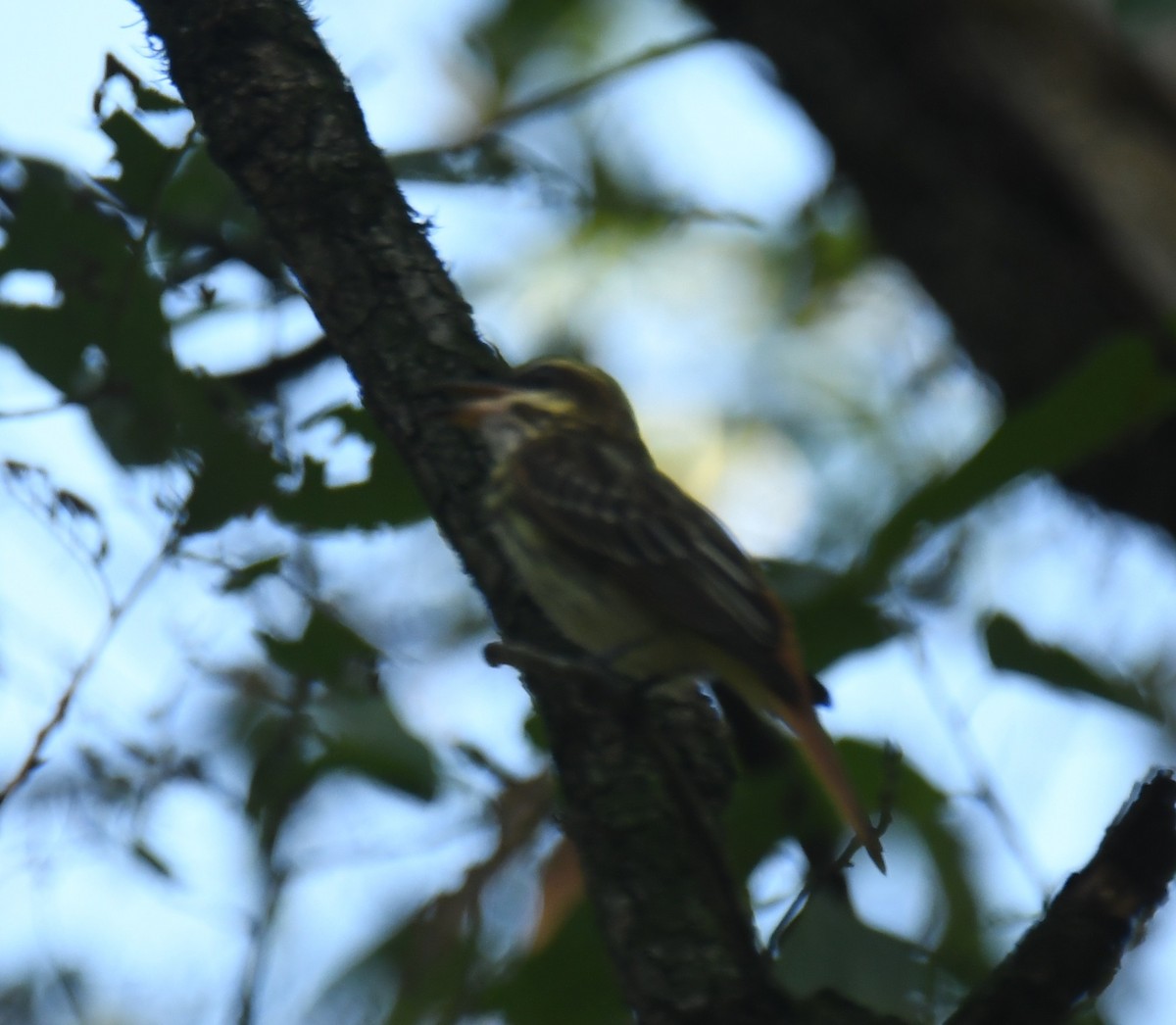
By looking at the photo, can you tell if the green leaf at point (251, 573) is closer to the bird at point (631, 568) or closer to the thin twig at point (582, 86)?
the bird at point (631, 568)

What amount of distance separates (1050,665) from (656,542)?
0.96 meters

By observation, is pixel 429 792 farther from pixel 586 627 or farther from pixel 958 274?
pixel 958 274

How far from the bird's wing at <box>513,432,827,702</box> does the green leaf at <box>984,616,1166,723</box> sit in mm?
408

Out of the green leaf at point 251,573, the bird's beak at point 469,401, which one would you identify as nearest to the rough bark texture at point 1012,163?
the bird's beak at point 469,401

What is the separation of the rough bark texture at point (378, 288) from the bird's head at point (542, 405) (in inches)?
2.8

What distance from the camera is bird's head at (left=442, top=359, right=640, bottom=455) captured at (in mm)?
3377

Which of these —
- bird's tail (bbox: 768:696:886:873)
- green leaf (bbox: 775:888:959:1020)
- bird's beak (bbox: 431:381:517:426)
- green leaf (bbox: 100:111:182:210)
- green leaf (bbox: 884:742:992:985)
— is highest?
green leaf (bbox: 100:111:182:210)

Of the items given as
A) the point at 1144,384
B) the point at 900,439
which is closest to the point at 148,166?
the point at 1144,384

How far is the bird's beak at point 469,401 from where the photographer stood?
10.6 ft

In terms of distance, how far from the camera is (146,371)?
11.7 ft

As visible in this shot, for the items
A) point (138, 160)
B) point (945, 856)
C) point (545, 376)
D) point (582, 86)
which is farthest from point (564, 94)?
point (945, 856)

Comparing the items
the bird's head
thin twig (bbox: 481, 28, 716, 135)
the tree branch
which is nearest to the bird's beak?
the bird's head

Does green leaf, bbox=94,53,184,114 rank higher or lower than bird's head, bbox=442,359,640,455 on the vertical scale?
higher

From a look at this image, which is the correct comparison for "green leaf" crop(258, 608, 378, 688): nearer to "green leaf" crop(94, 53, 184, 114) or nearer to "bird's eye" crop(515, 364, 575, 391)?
"bird's eye" crop(515, 364, 575, 391)
